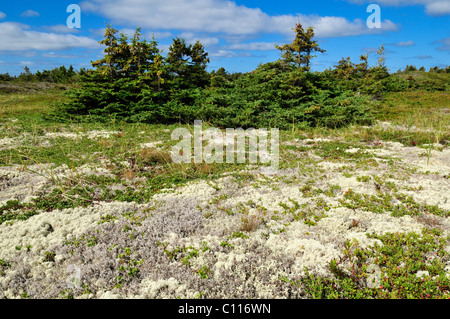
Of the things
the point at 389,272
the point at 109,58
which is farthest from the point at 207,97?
the point at 389,272

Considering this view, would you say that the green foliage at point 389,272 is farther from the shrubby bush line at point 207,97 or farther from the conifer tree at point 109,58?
the conifer tree at point 109,58

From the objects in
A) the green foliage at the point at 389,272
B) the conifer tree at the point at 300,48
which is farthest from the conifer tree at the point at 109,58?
the green foliage at the point at 389,272

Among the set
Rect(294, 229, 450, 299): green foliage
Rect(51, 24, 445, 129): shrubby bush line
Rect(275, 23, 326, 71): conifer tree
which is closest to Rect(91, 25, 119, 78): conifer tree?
Rect(51, 24, 445, 129): shrubby bush line

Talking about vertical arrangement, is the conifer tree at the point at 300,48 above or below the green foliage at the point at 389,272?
above

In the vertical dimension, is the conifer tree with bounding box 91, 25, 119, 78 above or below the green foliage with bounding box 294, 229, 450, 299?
above

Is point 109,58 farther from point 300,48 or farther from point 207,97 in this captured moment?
point 300,48

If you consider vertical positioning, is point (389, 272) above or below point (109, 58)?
below

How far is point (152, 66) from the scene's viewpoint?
1975 cm

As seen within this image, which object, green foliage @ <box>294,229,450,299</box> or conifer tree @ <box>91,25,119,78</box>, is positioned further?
conifer tree @ <box>91,25,119,78</box>

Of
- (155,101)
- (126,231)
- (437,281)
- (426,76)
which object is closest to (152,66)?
(155,101)


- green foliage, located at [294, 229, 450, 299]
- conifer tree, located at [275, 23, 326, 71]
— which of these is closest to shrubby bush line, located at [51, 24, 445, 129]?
conifer tree, located at [275, 23, 326, 71]

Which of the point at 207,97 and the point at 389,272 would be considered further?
the point at 207,97

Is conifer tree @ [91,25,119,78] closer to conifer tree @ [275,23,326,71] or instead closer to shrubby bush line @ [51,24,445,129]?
shrubby bush line @ [51,24,445,129]

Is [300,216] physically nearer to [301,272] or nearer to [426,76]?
[301,272]
